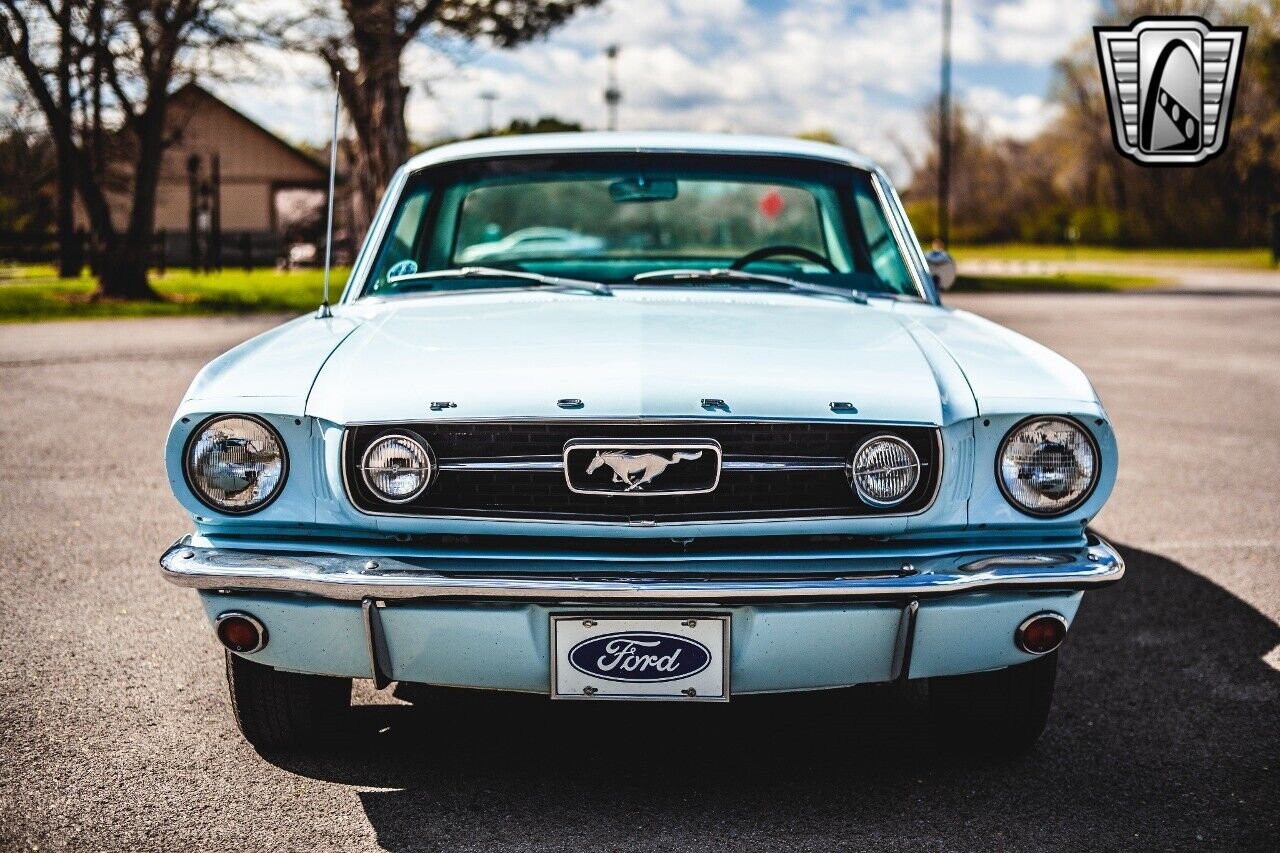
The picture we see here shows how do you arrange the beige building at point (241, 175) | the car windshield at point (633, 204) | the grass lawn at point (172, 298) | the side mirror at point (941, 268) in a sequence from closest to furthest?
the car windshield at point (633, 204), the side mirror at point (941, 268), the grass lawn at point (172, 298), the beige building at point (241, 175)

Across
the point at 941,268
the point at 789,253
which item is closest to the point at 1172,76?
the point at 941,268

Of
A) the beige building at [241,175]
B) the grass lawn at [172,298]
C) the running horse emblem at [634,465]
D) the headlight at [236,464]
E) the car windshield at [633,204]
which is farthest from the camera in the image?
the beige building at [241,175]

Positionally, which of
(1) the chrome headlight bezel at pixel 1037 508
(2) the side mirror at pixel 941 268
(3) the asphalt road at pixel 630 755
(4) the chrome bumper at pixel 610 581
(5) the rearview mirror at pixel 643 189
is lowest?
(3) the asphalt road at pixel 630 755

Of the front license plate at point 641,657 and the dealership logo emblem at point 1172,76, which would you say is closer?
the front license plate at point 641,657

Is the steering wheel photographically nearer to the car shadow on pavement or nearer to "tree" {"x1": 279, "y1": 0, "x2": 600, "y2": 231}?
the car shadow on pavement

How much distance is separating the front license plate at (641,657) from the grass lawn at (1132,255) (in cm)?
3366

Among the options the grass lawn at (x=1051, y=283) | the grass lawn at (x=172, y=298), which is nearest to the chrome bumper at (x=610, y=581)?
the grass lawn at (x=172, y=298)

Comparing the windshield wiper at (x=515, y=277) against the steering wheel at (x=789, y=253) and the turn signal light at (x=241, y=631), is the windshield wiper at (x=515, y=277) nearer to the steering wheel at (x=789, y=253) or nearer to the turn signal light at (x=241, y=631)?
the steering wheel at (x=789, y=253)

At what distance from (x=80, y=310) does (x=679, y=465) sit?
1660 cm

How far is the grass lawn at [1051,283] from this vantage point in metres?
24.2

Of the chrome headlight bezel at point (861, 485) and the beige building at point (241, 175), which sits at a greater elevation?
the beige building at point (241, 175)

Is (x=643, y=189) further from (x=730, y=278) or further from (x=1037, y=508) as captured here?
(x=1037, y=508)

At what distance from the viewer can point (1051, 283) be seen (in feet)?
84.6

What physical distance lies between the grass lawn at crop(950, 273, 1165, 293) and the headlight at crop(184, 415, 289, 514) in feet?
68.9
